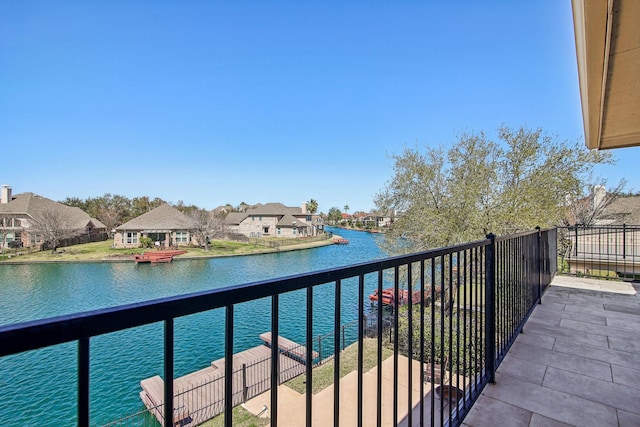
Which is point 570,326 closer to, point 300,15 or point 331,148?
point 300,15

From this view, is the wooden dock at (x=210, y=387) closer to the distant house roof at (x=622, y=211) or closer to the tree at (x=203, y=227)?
the distant house roof at (x=622, y=211)

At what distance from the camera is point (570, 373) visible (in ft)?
7.68

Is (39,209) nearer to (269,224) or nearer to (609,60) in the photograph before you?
(269,224)

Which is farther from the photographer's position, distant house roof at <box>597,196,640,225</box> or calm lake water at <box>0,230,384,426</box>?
distant house roof at <box>597,196,640,225</box>

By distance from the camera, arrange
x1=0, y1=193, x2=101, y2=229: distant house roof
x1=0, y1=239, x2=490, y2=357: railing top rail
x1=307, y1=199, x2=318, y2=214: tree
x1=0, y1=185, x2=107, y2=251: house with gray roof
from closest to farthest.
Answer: x1=0, y1=239, x2=490, y2=357: railing top rail, x1=0, y1=185, x2=107, y2=251: house with gray roof, x1=0, y1=193, x2=101, y2=229: distant house roof, x1=307, y1=199, x2=318, y2=214: tree

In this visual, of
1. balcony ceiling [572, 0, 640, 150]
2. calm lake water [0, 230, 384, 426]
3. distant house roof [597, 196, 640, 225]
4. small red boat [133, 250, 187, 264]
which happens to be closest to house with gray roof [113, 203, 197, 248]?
small red boat [133, 250, 187, 264]

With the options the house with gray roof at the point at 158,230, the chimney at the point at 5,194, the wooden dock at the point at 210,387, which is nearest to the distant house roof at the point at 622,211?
the wooden dock at the point at 210,387

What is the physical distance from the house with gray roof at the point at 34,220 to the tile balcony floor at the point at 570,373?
1395 inches

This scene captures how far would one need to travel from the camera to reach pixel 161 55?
46.9 ft

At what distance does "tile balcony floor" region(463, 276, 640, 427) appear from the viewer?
73.6 inches

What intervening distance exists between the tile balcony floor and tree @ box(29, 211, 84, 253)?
3389cm

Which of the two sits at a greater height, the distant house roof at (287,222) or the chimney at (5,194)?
the chimney at (5,194)

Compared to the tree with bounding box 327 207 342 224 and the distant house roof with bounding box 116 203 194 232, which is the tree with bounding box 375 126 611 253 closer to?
the distant house roof with bounding box 116 203 194 232

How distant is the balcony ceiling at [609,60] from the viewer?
1.59m
